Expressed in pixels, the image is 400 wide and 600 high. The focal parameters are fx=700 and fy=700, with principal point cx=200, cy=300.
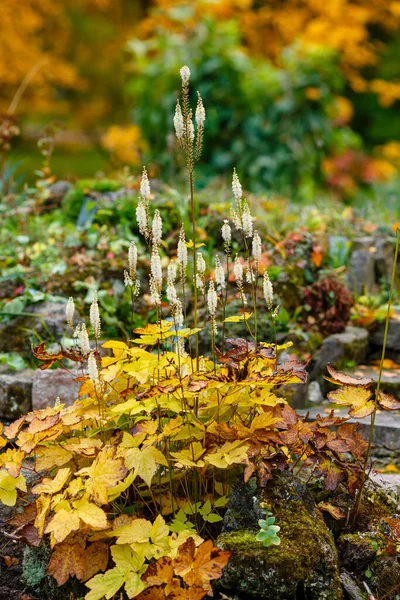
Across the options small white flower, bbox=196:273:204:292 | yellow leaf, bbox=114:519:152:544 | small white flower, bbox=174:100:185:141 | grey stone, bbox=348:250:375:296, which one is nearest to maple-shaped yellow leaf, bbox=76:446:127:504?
yellow leaf, bbox=114:519:152:544

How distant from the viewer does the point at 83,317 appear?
400 cm

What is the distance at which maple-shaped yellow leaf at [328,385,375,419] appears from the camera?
221 cm

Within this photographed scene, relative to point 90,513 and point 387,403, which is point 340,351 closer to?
point 387,403

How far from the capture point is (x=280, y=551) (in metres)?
2.05

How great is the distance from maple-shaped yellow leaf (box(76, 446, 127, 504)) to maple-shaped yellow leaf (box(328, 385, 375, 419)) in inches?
27.9

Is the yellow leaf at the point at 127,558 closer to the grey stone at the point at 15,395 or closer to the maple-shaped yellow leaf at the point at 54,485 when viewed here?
the maple-shaped yellow leaf at the point at 54,485

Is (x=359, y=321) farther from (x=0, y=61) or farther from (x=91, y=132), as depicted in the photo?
(x=91, y=132)

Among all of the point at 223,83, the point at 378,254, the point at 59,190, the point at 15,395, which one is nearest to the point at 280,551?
the point at 15,395

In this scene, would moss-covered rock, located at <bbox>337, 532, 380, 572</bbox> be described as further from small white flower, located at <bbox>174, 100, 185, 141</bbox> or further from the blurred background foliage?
the blurred background foliage

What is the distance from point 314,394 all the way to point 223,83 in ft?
17.4

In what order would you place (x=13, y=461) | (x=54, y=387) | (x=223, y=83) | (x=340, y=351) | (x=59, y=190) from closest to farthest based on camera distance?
(x=13, y=461) < (x=54, y=387) < (x=340, y=351) < (x=59, y=190) < (x=223, y=83)

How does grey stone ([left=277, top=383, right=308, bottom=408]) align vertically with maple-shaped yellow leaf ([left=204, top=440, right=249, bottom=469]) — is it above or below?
below

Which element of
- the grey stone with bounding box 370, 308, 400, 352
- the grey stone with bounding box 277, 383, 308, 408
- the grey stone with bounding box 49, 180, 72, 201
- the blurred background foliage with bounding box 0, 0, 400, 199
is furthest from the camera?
the blurred background foliage with bounding box 0, 0, 400, 199

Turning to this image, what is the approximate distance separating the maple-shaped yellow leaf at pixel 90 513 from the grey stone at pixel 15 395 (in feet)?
5.02
